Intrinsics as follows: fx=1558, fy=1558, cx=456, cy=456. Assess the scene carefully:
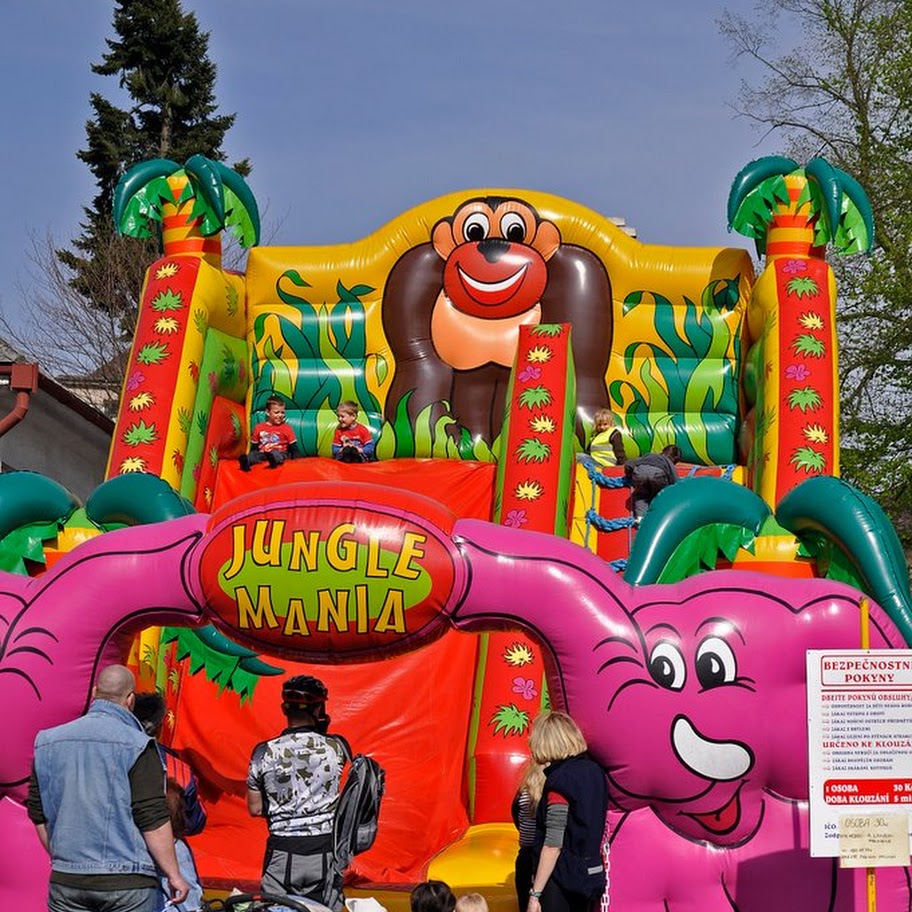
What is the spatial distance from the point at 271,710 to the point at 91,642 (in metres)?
2.79

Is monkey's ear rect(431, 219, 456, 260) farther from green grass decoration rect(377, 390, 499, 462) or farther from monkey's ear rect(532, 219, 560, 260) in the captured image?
green grass decoration rect(377, 390, 499, 462)

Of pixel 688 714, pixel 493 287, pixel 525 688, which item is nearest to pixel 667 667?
pixel 688 714

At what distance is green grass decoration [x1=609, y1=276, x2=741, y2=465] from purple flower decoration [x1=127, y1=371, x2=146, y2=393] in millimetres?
3122

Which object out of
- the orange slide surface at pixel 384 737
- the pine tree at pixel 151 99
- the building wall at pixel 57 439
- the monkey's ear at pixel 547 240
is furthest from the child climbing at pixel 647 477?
the pine tree at pixel 151 99

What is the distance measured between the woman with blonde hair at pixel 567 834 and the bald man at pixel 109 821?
4.01ft

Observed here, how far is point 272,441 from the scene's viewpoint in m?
10.0

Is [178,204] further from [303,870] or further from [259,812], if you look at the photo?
[303,870]

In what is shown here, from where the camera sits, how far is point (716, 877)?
217 inches

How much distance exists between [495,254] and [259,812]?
6.23m

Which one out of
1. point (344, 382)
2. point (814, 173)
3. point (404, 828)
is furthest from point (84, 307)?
point (404, 828)

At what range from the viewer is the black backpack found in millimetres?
4723

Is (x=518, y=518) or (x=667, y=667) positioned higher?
(x=518, y=518)

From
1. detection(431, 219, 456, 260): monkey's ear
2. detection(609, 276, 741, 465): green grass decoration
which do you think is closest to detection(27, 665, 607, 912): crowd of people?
detection(609, 276, 741, 465): green grass decoration

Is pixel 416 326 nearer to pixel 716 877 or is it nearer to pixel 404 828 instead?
pixel 404 828
